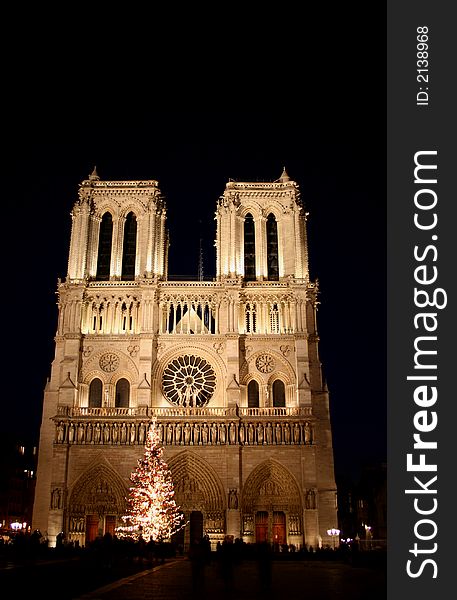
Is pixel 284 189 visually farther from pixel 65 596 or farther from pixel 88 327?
pixel 65 596

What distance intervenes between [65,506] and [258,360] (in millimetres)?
13651

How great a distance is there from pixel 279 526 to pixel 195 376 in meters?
9.80

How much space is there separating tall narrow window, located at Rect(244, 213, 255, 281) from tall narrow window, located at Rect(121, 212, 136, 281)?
7.28 metres

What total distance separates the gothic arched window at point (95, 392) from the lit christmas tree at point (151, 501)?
516 centimetres

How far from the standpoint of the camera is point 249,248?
44.4 metres

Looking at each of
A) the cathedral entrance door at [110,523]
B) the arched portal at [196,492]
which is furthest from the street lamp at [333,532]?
the cathedral entrance door at [110,523]

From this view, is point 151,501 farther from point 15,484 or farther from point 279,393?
point 15,484

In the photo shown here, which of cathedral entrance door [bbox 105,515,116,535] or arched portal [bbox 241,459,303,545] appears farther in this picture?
cathedral entrance door [bbox 105,515,116,535]

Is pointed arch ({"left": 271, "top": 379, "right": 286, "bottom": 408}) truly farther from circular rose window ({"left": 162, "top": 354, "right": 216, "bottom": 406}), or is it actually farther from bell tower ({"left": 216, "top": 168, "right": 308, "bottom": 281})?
bell tower ({"left": 216, "top": 168, "right": 308, "bottom": 281})

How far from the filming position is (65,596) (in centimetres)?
1310

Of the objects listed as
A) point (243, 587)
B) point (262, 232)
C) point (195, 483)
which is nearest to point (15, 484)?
point (195, 483)

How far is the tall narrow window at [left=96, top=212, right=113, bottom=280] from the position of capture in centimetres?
4347

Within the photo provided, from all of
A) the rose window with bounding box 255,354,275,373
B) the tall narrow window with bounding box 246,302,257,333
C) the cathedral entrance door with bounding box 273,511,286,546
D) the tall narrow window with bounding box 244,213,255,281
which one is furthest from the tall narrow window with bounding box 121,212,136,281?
the cathedral entrance door with bounding box 273,511,286,546

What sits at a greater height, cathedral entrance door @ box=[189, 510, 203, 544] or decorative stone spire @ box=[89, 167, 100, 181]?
decorative stone spire @ box=[89, 167, 100, 181]
